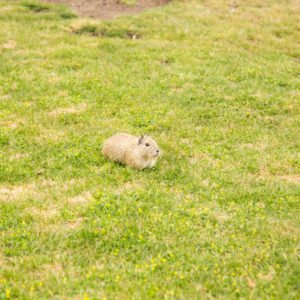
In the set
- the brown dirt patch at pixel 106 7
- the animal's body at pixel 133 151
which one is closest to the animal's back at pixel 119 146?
the animal's body at pixel 133 151

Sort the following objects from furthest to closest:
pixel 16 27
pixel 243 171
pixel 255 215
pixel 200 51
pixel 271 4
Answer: pixel 271 4, pixel 16 27, pixel 200 51, pixel 243 171, pixel 255 215

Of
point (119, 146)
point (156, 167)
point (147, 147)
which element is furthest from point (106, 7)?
point (147, 147)

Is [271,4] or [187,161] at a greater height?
[271,4]

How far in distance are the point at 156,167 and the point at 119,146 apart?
94 centimetres

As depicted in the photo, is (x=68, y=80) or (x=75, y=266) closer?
(x=75, y=266)

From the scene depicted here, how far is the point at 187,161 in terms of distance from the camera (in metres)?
9.48

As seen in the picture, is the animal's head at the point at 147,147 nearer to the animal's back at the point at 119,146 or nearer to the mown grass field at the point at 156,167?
the animal's back at the point at 119,146

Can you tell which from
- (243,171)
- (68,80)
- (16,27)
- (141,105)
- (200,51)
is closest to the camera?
(243,171)

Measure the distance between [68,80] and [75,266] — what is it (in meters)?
8.43

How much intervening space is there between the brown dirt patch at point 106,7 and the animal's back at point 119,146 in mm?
11950

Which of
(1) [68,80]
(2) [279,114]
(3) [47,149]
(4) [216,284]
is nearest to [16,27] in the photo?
(1) [68,80]

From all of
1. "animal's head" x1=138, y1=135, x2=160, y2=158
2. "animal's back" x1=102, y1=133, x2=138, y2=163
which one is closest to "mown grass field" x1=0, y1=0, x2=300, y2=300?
"animal's back" x1=102, y1=133, x2=138, y2=163

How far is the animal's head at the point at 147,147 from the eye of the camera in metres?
8.68

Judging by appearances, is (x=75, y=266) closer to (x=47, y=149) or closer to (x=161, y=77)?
(x=47, y=149)
